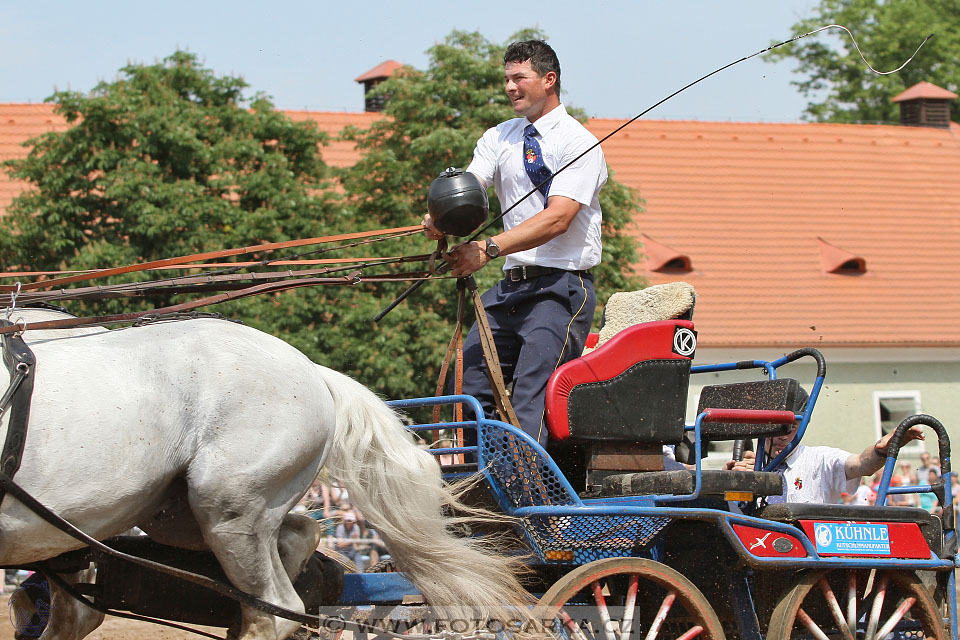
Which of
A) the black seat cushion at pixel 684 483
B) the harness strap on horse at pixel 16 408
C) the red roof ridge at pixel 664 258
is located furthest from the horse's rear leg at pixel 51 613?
the red roof ridge at pixel 664 258

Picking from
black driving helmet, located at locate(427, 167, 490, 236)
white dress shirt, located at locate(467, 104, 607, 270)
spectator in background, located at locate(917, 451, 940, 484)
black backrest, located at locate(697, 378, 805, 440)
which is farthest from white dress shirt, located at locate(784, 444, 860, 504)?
spectator in background, located at locate(917, 451, 940, 484)

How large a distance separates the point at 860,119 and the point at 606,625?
86.1ft

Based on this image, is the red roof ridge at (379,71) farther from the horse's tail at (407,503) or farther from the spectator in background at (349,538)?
the horse's tail at (407,503)

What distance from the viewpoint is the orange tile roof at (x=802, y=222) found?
59.8 feet

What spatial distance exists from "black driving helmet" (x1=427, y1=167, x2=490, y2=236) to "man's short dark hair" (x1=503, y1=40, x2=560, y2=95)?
0.76 meters

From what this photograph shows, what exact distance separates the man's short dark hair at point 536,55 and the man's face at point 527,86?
16 millimetres

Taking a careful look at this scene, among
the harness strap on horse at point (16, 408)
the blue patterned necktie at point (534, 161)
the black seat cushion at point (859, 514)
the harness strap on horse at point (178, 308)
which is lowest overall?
the black seat cushion at point (859, 514)

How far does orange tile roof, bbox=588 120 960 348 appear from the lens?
18.2 metres

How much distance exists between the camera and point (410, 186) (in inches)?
501

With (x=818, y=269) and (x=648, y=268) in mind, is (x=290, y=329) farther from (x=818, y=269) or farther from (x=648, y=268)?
(x=818, y=269)

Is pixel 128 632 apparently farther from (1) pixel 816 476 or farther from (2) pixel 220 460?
(1) pixel 816 476

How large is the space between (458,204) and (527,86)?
848 millimetres

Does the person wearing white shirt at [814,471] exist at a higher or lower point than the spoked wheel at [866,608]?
higher

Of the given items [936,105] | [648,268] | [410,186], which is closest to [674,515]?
[410,186]
